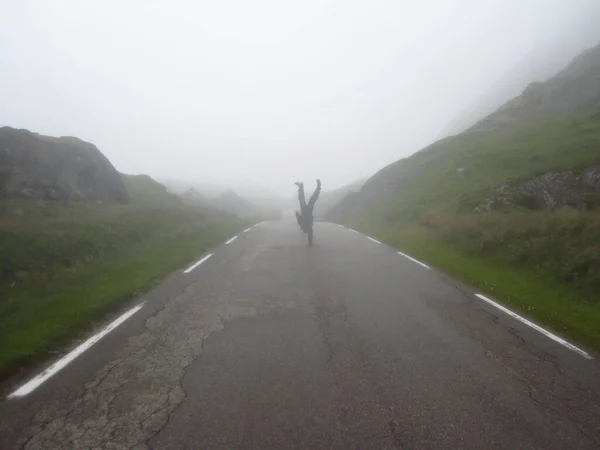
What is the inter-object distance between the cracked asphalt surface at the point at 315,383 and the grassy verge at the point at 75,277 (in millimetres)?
855

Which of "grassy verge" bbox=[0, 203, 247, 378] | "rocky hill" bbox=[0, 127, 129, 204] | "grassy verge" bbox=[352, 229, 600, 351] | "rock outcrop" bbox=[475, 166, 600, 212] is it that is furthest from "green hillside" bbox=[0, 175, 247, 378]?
"rock outcrop" bbox=[475, 166, 600, 212]

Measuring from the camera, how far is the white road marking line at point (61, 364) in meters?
4.70

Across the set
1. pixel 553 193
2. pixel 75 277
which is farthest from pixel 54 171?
pixel 553 193

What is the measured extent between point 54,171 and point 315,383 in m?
22.9

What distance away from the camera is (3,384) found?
16.0 feet

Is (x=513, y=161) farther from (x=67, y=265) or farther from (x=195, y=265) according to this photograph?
(x=67, y=265)

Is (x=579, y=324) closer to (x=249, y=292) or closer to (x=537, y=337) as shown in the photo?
(x=537, y=337)

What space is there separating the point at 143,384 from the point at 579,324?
7295 millimetres

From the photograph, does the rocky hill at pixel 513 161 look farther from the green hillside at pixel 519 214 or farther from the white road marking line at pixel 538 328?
the white road marking line at pixel 538 328

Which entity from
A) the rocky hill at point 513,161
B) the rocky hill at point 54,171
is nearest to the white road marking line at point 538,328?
the rocky hill at point 513,161

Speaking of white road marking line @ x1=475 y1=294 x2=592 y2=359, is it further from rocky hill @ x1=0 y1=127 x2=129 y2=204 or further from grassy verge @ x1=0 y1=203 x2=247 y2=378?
rocky hill @ x1=0 y1=127 x2=129 y2=204

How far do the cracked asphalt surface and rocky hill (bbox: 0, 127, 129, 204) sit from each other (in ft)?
49.5

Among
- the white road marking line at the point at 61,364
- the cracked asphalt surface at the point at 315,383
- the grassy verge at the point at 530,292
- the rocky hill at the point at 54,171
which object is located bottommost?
the grassy verge at the point at 530,292

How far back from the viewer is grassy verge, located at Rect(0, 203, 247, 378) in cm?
635
